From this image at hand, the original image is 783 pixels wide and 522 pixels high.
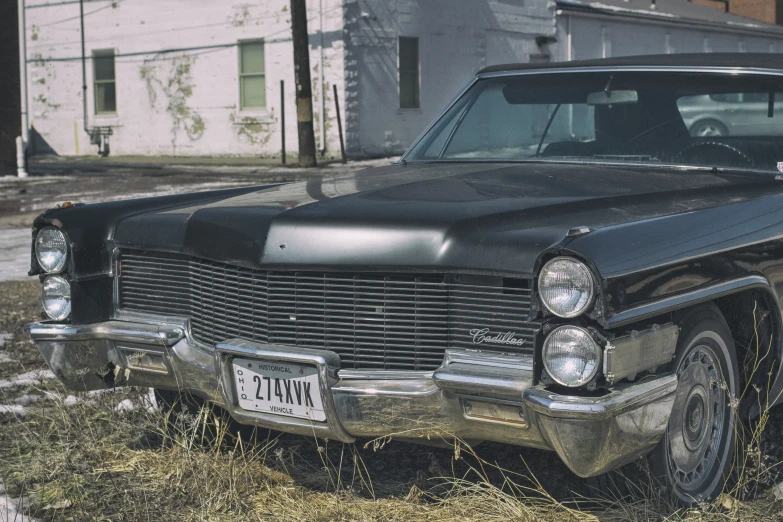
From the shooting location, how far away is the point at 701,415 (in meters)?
3.33

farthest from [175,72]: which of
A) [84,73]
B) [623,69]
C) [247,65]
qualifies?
[623,69]

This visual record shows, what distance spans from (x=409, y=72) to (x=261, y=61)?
10.2ft

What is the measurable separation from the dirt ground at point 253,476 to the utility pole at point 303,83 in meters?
15.2

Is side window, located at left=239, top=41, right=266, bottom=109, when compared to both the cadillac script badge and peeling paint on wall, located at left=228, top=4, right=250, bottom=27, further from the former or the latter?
the cadillac script badge

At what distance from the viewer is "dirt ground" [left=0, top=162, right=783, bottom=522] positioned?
327 cm

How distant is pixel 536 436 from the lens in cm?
287

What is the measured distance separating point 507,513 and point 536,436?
15.7 inches

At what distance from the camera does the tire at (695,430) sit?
3.11 metres

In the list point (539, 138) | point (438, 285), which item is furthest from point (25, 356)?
point (438, 285)

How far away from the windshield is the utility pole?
15.2m

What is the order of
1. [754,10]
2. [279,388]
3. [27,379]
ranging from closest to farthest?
[279,388] → [27,379] → [754,10]

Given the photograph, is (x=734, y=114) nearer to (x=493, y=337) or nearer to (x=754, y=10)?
(x=493, y=337)

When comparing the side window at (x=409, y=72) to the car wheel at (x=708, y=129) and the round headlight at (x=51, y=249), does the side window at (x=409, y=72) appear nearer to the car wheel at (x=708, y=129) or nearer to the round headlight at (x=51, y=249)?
the car wheel at (x=708, y=129)

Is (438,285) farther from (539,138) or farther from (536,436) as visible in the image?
(539,138)
